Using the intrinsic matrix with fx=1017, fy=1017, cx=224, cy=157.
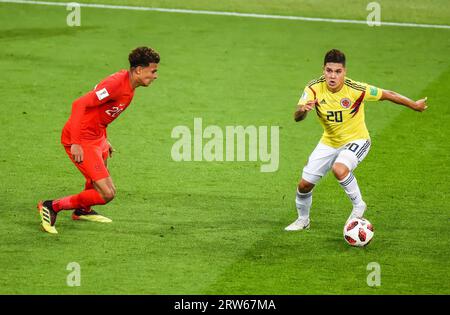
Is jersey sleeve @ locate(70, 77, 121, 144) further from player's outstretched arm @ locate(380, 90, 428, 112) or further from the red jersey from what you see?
player's outstretched arm @ locate(380, 90, 428, 112)

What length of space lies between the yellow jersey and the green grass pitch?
1064mm

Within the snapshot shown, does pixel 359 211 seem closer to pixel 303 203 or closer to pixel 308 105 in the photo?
pixel 303 203

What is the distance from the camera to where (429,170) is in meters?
13.5

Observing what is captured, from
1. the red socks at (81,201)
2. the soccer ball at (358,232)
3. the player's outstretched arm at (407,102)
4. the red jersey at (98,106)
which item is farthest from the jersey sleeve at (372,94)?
the red socks at (81,201)

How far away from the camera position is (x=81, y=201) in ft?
35.4

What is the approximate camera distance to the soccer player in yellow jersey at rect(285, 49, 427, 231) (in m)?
10.8

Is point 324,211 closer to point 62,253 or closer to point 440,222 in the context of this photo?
point 440,222

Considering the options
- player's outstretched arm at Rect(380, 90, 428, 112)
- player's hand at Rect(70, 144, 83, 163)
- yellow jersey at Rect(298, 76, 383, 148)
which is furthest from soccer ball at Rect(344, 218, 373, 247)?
player's hand at Rect(70, 144, 83, 163)

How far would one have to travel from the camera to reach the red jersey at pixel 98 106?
Answer: 415 inches

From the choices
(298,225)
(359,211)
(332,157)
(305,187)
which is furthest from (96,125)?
(359,211)

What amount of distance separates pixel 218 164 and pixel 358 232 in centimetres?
356

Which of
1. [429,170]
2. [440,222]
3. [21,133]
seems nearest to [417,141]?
[429,170]

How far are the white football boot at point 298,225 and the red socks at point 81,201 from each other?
2.04 meters
